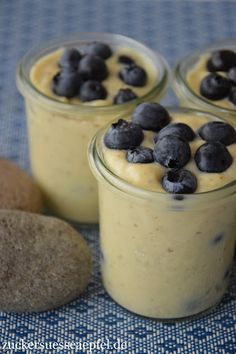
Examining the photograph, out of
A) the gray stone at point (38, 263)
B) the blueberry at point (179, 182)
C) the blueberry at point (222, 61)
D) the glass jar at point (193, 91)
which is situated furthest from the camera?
the blueberry at point (222, 61)

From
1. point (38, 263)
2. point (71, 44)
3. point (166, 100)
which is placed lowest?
point (166, 100)

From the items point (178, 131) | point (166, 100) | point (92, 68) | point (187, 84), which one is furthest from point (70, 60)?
point (166, 100)

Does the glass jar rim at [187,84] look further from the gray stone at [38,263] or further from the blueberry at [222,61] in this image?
the gray stone at [38,263]

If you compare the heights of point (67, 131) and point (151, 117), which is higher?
point (151, 117)

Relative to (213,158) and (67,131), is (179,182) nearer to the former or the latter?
(213,158)

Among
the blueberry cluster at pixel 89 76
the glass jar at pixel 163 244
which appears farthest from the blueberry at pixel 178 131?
the blueberry cluster at pixel 89 76

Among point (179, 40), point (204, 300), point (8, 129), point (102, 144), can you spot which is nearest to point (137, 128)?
point (102, 144)

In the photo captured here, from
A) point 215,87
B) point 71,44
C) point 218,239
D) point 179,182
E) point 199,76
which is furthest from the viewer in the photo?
point 71,44

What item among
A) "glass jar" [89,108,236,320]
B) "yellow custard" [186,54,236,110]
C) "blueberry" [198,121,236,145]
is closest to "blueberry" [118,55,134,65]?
"yellow custard" [186,54,236,110]
